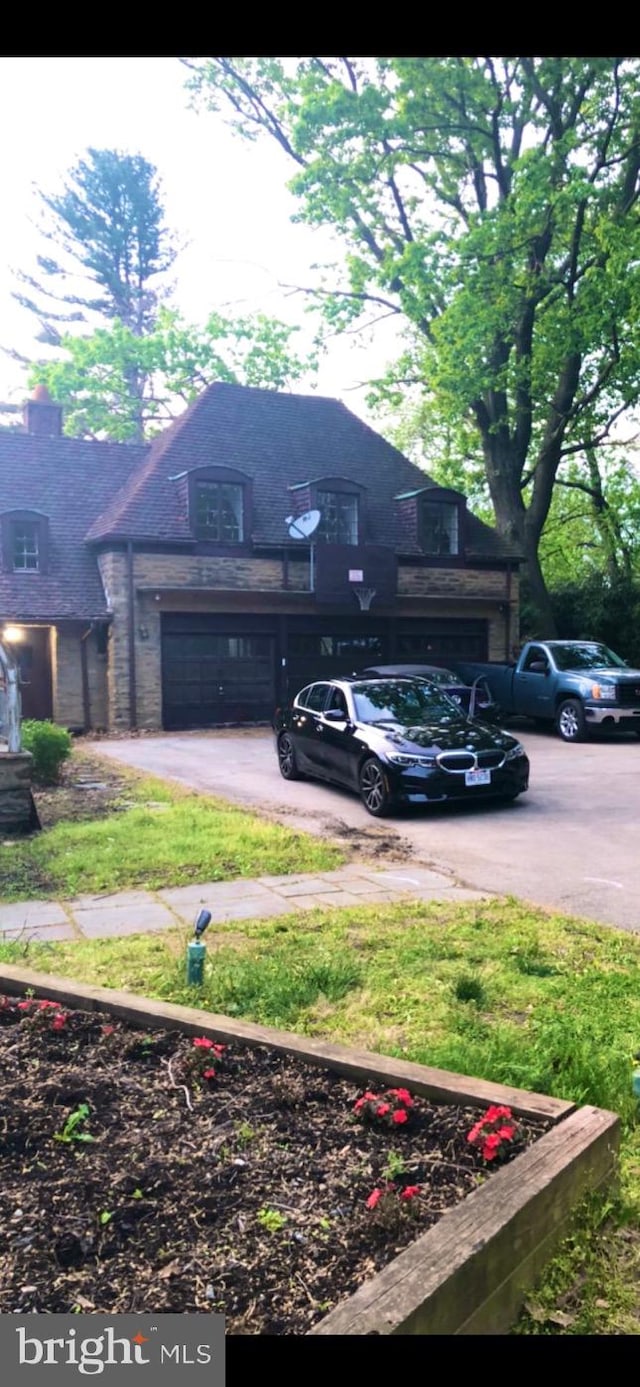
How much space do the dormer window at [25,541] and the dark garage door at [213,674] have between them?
11.0 feet

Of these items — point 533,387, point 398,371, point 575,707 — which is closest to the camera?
point 575,707

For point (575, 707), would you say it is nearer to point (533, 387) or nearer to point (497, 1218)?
point (533, 387)

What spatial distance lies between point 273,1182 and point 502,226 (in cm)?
2361

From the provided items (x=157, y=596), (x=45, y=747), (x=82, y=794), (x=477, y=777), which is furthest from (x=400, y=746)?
(x=157, y=596)

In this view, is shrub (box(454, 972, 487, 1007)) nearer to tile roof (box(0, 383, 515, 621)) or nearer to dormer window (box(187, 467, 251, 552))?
tile roof (box(0, 383, 515, 621))

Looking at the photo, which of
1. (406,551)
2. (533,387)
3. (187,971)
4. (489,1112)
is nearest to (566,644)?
(406,551)

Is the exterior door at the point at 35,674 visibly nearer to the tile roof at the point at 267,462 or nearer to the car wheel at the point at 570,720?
the tile roof at the point at 267,462

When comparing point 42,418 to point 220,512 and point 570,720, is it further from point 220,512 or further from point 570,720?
point 570,720

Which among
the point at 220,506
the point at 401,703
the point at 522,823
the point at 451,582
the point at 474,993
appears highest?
the point at 220,506

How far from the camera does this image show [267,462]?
75.3 ft

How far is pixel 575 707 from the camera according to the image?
1680 centimetres

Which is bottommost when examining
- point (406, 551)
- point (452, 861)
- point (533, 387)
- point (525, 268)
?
point (452, 861)

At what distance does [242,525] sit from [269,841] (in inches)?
555

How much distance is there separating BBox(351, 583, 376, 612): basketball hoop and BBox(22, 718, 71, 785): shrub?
36.0 ft
